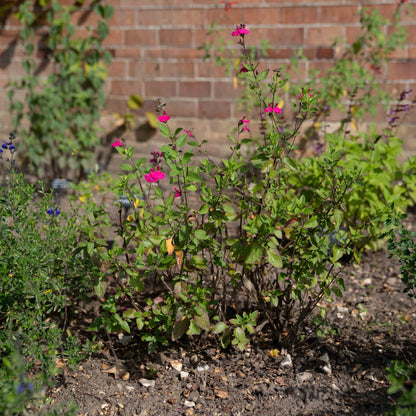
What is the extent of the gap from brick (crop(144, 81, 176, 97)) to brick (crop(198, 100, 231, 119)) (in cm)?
26

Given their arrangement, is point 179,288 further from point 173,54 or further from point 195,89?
point 173,54

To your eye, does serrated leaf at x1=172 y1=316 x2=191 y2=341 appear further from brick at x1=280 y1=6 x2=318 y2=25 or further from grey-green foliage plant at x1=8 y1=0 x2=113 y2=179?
brick at x1=280 y1=6 x2=318 y2=25

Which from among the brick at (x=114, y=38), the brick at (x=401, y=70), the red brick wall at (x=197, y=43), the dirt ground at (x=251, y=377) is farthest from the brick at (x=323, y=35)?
the dirt ground at (x=251, y=377)

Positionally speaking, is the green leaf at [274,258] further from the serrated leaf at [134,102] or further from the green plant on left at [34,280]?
the serrated leaf at [134,102]

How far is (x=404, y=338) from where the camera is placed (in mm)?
2287

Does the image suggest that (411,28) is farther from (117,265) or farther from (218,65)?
(117,265)

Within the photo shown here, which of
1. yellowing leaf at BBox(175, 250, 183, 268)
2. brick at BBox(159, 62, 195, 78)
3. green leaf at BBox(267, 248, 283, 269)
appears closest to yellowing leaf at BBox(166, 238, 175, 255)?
yellowing leaf at BBox(175, 250, 183, 268)

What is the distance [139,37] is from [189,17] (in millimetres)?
439

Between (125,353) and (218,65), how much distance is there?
2.52 meters

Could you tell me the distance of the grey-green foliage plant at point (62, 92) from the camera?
162 inches

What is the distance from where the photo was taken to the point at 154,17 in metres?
4.04

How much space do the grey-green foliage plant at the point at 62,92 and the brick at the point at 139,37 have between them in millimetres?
172

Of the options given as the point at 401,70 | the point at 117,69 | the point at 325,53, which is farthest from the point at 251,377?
the point at 117,69

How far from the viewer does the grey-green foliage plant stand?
4.12 meters
